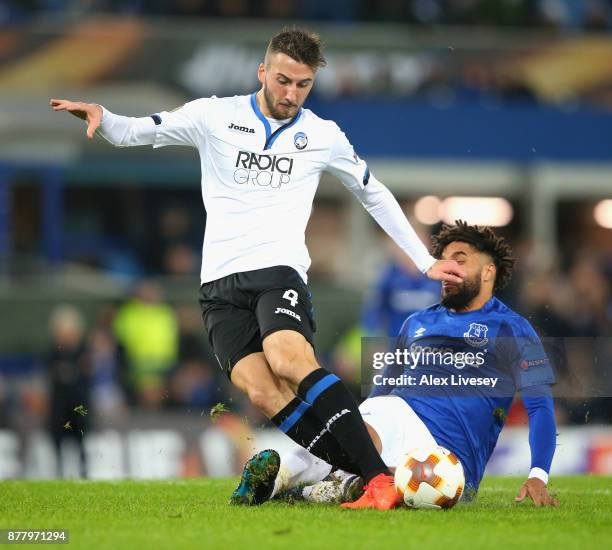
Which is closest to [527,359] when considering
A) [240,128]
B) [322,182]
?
[240,128]

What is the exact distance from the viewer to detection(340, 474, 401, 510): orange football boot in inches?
246

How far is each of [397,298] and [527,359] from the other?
15.4 ft

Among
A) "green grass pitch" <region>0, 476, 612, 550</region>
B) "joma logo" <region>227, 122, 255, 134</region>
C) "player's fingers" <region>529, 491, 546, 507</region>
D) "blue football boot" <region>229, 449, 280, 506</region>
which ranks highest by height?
"joma logo" <region>227, 122, 255, 134</region>

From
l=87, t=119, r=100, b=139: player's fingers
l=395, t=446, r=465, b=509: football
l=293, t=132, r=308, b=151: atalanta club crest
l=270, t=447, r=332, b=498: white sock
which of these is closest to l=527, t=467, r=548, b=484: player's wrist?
l=395, t=446, r=465, b=509: football

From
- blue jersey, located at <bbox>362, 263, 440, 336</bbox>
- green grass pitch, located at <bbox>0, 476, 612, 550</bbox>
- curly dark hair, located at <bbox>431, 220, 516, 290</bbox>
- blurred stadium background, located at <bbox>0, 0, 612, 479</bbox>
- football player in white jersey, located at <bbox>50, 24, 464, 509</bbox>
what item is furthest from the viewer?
blurred stadium background, located at <bbox>0, 0, 612, 479</bbox>

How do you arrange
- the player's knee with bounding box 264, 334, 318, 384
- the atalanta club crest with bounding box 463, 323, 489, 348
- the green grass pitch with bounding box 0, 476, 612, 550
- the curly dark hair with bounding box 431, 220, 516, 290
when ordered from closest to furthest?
1. the green grass pitch with bounding box 0, 476, 612, 550
2. the player's knee with bounding box 264, 334, 318, 384
3. the atalanta club crest with bounding box 463, 323, 489, 348
4. the curly dark hair with bounding box 431, 220, 516, 290

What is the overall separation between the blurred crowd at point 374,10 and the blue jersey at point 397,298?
933cm

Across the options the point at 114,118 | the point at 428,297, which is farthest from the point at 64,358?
the point at 114,118

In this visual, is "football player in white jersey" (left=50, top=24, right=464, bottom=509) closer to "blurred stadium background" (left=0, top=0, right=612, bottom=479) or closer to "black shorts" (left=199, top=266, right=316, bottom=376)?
"black shorts" (left=199, top=266, right=316, bottom=376)

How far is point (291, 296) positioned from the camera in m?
6.62

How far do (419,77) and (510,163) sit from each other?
6.94 ft

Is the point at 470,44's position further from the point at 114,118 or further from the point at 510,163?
the point at 114,118

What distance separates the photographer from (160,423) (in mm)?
12602

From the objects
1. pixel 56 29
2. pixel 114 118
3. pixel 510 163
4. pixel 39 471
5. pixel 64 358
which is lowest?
pixel 39 471
